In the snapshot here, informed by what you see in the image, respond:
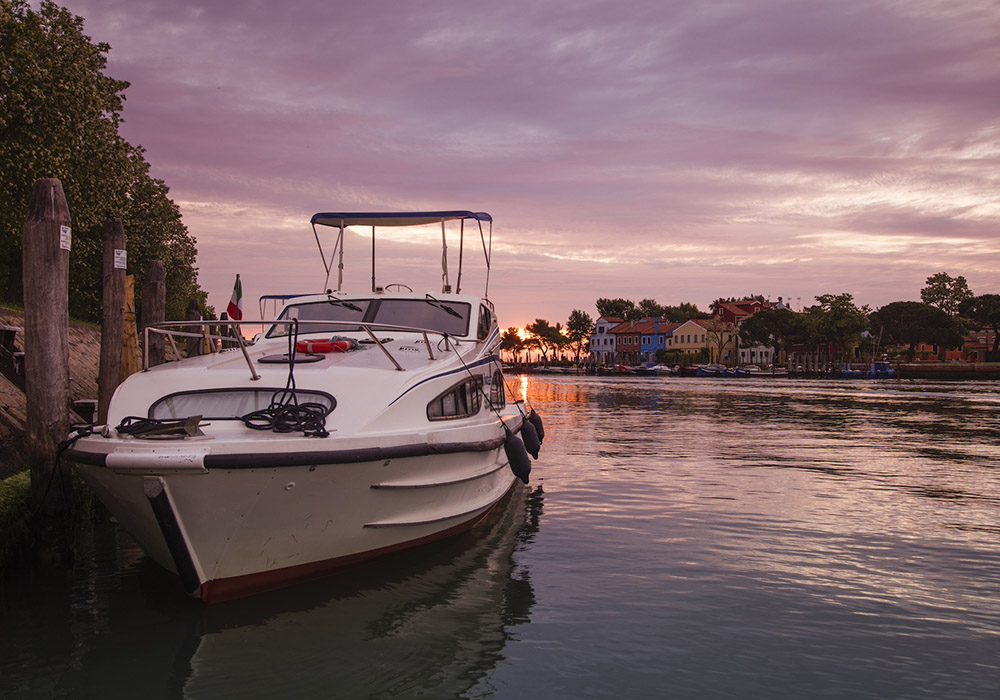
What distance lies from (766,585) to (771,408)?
103 ft

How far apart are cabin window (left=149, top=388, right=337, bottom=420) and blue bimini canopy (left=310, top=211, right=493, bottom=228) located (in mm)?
5848

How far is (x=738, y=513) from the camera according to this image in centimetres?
1176

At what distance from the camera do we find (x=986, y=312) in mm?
109188

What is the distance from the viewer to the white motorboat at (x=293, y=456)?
21.0ft

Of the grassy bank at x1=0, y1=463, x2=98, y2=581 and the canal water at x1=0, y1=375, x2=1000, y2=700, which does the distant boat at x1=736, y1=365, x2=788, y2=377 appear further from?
the grassy bank at x1=0, y1=463, x2=98, y2=581

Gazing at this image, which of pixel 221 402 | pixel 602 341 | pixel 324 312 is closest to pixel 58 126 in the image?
pixel 324 312

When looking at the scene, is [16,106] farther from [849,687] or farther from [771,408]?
[771,408]

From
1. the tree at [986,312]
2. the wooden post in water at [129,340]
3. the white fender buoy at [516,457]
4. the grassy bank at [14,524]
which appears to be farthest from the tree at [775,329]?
the grassy bank at [14,524]

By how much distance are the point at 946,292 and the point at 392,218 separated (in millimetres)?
123399

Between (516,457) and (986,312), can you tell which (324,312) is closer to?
(516,457)

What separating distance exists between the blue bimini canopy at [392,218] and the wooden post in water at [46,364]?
5.04 metres

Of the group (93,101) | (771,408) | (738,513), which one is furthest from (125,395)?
(771,408)

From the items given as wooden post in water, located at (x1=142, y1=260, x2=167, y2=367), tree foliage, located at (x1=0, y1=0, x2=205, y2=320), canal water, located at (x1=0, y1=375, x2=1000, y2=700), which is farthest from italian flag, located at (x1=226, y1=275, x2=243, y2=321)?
tree foliage, located at (x1=0, y1=0, x2=205, y2=320)

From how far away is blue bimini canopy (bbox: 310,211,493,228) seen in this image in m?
12.8
